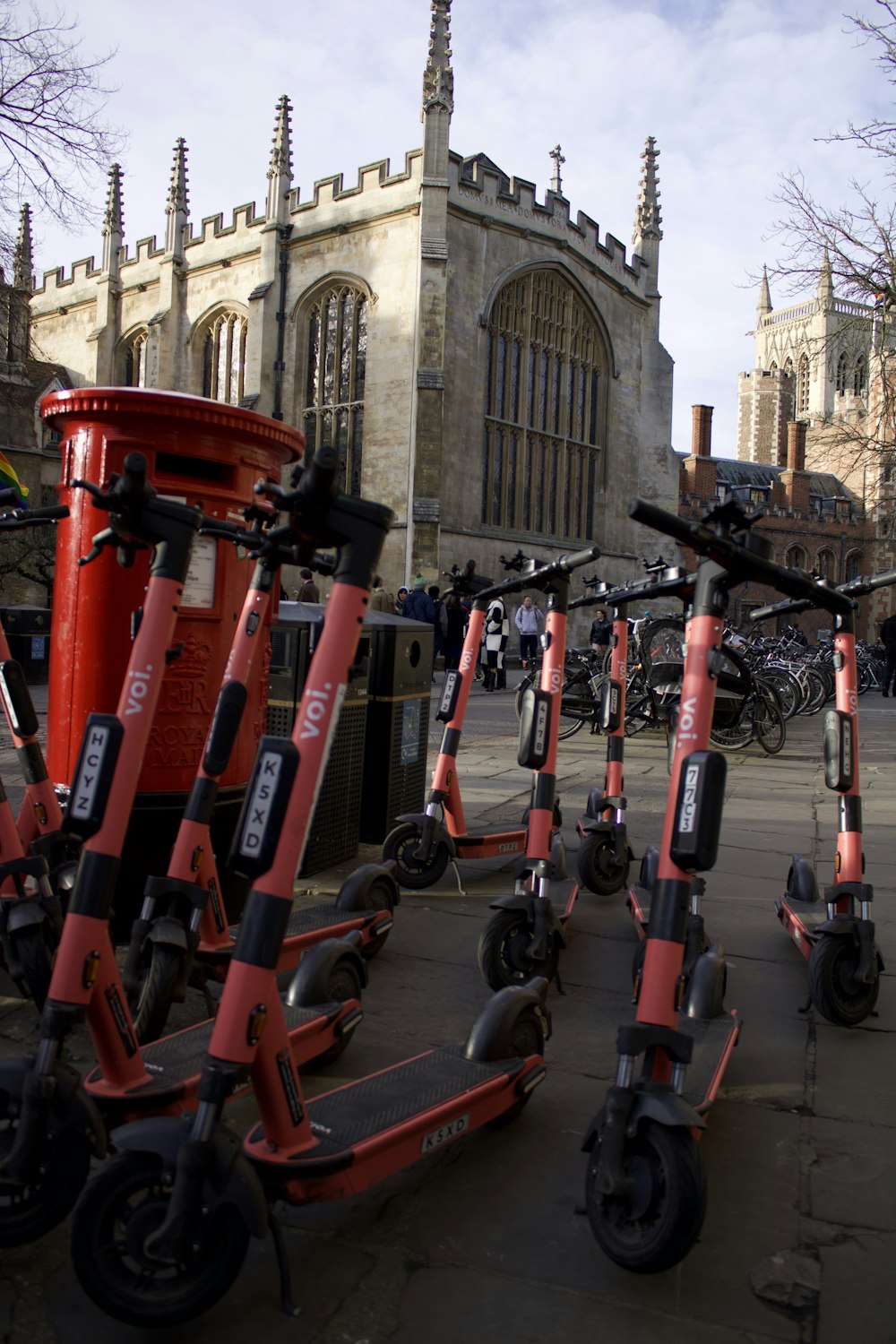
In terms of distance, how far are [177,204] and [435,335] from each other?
11.5 meters

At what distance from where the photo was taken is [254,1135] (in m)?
2.19

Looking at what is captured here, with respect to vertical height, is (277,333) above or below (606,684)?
above

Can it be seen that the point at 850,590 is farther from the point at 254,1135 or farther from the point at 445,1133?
the point at 254,1135

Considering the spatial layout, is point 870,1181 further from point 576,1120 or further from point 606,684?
point 606,684

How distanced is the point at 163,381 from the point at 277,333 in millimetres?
5392

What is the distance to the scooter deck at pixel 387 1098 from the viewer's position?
2207mm

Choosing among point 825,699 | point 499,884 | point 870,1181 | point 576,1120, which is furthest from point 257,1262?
point 825,699

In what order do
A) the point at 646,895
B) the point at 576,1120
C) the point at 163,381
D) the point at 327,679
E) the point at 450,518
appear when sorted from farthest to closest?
the point at 163,381, the point at 450,518, the point at 646,895, the point at 576,1120, the point at 327,679

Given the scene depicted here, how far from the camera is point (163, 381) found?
32.8 meters

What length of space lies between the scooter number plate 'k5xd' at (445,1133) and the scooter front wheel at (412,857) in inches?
100

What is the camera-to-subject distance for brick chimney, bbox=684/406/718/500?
48188mm

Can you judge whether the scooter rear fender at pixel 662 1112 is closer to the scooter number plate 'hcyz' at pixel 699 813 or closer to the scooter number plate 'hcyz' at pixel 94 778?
the scooter number plate 'hcyz' at pixel 699 813

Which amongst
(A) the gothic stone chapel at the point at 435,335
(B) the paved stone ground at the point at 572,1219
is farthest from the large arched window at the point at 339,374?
(B) the paved stone ground at the point at 572,1219

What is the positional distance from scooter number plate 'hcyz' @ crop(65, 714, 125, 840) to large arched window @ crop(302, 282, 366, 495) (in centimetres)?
2621
